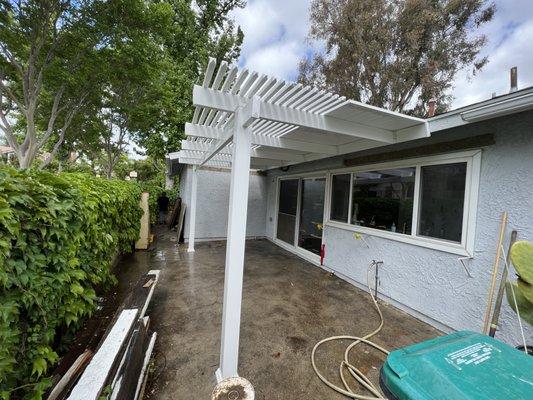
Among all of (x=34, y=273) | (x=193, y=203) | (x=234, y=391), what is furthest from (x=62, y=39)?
(x=234, y=391)

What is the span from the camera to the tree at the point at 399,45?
378 inches

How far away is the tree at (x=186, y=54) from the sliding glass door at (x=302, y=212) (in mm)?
7571

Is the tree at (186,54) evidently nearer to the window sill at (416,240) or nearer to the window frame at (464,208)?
the window sill at (416,240)

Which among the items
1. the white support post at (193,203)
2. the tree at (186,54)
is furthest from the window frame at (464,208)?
the tree at (186,54)

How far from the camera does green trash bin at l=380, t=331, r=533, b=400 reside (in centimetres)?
99

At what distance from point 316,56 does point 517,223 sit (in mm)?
11876

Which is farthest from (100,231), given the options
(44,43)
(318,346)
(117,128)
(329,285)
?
(117,128)

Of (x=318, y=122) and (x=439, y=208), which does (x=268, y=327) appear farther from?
(x=439, y=208)

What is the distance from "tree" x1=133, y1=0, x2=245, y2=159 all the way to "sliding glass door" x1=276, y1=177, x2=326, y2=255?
757cm

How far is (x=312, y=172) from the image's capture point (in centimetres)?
Answer: 630

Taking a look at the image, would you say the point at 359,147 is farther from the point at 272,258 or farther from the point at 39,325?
the point at 39,325

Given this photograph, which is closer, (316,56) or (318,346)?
(318,346)

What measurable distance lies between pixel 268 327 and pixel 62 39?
26.9ft

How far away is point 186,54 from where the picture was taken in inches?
515
